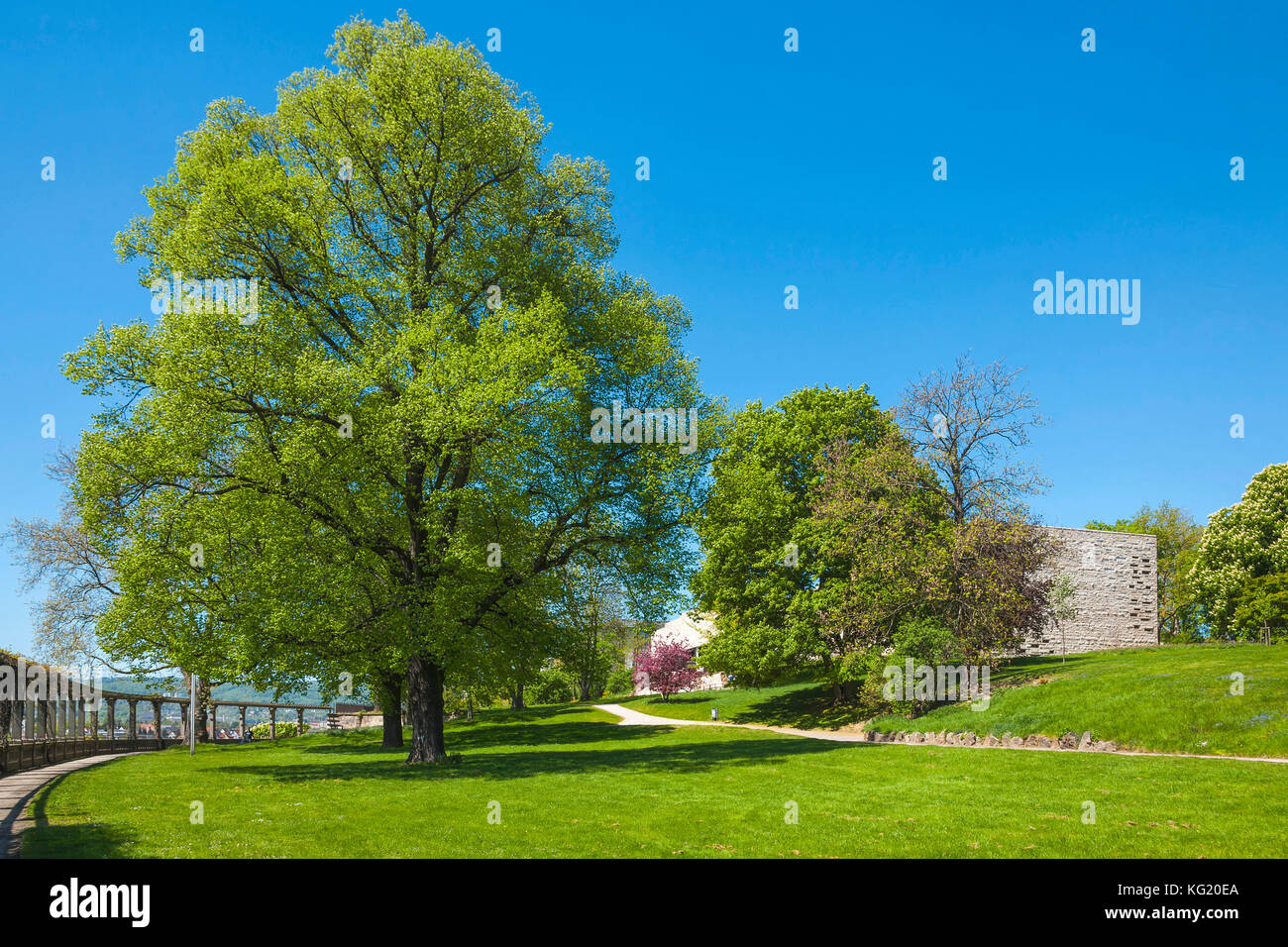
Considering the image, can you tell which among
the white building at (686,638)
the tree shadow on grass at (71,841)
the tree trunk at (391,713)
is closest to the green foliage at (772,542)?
the tree trunk at (391,713)

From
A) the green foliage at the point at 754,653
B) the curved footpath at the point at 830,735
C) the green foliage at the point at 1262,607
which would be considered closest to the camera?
the curved footpath at the point at 830,735

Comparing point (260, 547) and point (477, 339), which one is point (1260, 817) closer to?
point (477, 339)

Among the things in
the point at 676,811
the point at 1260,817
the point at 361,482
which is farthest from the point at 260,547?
the point at 1260,817

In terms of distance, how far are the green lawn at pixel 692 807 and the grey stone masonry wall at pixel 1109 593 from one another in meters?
33.0

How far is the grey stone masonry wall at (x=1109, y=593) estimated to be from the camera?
166ft

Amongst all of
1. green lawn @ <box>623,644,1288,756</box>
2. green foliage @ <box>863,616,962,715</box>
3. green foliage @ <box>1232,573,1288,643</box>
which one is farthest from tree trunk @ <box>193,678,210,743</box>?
green foliage @ <box>1232,573,1288,643</box>

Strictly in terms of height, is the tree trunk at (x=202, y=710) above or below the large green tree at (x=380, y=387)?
below

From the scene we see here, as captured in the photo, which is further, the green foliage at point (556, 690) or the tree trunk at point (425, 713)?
the green foliage at point (556, 690)

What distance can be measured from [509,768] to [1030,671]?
78.6 ft

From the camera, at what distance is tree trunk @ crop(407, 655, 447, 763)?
75.7ft

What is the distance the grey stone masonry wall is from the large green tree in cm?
3686

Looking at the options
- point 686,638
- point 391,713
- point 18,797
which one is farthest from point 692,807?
point 686,638

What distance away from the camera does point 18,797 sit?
14.6 m

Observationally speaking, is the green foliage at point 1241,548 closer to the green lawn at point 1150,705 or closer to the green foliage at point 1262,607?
the green foliage at point 1262,607
